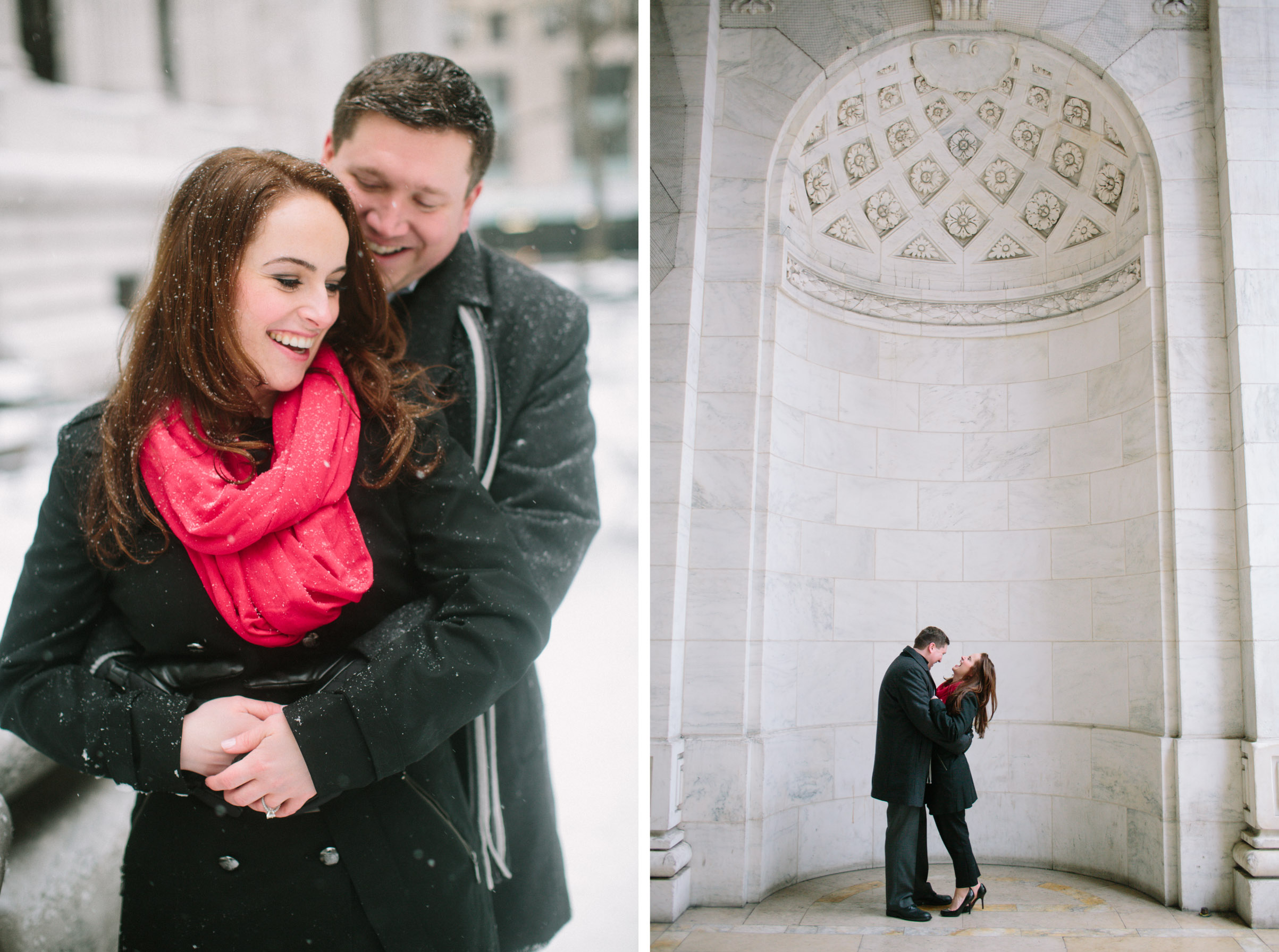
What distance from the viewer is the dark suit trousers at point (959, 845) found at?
400 centimetres

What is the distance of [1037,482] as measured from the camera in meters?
5.44

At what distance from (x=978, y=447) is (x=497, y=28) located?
4.37m

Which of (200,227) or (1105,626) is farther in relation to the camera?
(1105,626)

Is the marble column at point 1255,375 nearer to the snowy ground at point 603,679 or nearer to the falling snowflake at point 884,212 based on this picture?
the falling snowflake at point 884,212

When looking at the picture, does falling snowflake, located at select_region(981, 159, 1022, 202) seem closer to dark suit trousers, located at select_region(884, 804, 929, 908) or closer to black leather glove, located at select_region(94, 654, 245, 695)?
dark suit trousers, located at select_region(884, 804, 929, 908)

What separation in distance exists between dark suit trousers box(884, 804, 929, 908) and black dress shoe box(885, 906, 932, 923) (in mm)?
15

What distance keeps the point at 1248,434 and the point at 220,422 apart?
15.7ft

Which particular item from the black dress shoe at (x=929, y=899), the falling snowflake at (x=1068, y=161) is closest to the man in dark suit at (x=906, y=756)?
the black dress shoe at (x=929, y=899)

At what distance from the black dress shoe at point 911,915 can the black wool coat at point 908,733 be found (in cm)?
52

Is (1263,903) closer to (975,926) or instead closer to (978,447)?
(975,926)

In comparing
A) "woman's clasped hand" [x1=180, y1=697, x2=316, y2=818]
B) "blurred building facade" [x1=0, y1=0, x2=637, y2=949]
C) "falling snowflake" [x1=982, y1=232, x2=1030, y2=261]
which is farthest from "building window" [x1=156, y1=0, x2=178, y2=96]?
"falling snowflake" [x1=982, y1=232, x2=1030, y2=261]

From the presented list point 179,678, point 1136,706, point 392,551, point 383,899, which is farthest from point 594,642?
point 1136,706

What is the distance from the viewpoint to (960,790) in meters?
3.99

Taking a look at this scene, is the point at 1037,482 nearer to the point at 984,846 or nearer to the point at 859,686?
the point at 859,686
